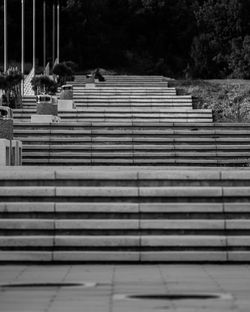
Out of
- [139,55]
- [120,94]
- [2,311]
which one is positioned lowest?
[2,311]

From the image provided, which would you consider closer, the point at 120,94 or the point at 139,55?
the point at 120,94

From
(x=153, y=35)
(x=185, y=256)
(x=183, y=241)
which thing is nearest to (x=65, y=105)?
(x=183, y=241)

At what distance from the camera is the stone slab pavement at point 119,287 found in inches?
473

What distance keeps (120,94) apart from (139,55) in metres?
54.7

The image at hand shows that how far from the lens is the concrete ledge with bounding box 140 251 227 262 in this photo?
633 inches

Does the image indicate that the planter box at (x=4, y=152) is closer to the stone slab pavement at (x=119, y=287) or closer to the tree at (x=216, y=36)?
the stone slab pavement at (x=119, y=287)

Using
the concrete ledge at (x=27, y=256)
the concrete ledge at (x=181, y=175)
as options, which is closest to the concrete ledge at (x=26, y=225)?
the concrete ledge at (x=27, y=256)

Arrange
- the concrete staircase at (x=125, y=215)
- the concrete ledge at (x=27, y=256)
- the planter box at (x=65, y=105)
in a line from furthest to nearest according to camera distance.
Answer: the planter box at (x=65, y=105), the concrete staircase at (x=125, y=215), the concrete ledge at (x=27, y=256)

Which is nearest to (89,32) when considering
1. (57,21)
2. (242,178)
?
(57,21)

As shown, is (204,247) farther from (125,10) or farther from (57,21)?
(125,10)

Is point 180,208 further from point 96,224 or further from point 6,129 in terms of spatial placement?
point 6,129

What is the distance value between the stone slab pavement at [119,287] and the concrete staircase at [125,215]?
36 centimetres

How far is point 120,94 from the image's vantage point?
5691 centimetres

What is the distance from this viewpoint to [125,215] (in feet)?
54.6
